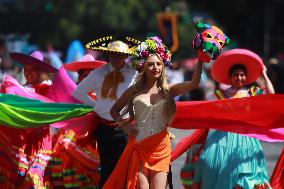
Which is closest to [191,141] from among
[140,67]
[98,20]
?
[140,67]

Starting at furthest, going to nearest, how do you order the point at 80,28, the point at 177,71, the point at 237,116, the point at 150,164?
the point at 80,28 < the point at 177,71 < the point at 237,116 < the point at 150,164

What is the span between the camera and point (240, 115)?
956 cm

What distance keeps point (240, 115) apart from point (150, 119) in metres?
1.56

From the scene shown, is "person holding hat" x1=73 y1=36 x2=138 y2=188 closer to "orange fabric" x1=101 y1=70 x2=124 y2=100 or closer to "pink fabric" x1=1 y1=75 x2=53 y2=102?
"orange fabric" x1=101 y1=70 x2=124 y2=100

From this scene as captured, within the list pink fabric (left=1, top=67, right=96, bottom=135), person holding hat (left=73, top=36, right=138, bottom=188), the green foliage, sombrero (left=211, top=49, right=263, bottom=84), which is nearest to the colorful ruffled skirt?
sombrero (left=211, top=49, right=263, bottom=84)

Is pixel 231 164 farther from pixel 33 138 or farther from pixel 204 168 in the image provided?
pixel 33 138

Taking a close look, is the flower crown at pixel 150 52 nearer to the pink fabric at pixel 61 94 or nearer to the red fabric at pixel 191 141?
the pink fabric at pixel 61 94

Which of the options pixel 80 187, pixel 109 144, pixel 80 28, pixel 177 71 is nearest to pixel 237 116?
pixel 109 144

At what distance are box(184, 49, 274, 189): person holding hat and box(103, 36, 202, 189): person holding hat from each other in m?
1.59

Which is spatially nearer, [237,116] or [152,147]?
[152,147]

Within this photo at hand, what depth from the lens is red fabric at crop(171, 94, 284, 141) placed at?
9.47m

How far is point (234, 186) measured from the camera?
31.8 feet

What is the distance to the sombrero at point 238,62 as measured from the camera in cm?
1005

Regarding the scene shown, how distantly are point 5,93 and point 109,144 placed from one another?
4.53ft
